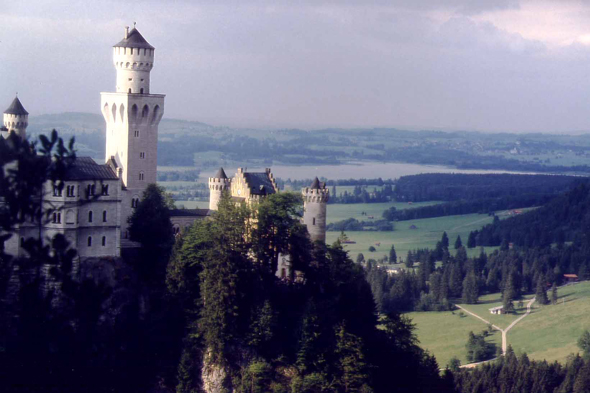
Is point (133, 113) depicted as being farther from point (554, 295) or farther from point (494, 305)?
point (554, 295)

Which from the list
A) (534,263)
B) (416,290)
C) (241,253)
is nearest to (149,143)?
(241,253)

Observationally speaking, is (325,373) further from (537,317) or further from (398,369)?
(537,317)

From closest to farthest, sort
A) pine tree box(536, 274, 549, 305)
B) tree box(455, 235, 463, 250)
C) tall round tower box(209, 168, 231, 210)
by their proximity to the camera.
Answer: tall round tower box(209, 168, 231, 210) < pine tree box(536, 274, 549, 305) < tree box(455, 235, 463, 250)

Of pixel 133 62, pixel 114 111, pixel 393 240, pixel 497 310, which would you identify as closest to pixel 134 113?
pixel 114 111

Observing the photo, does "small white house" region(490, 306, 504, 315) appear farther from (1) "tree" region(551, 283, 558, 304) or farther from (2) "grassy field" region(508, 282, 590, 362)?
(1) "tree" region(551, 283, 558, 304)

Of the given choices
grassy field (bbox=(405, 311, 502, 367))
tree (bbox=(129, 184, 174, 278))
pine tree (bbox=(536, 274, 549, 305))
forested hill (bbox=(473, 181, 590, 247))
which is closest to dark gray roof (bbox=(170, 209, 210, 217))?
tree (bbox=(129, 184, 174, 278))
